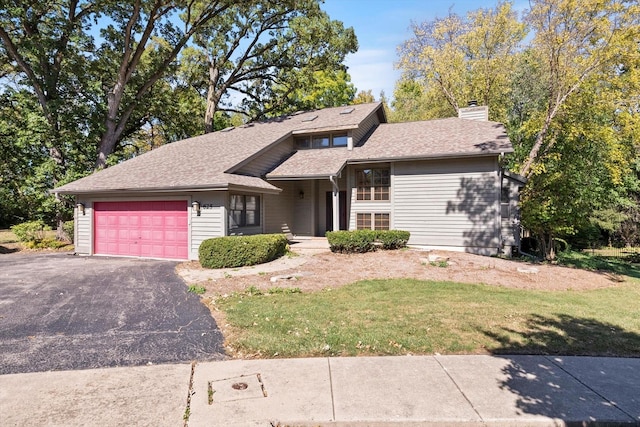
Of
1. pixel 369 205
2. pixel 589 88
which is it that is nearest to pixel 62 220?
pixel 369 205

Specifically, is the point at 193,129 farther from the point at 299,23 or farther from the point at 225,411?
the point at 225,411

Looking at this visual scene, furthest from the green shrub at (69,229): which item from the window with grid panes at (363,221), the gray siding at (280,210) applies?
the window with grid panes at (363,221)

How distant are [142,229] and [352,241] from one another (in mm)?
8131

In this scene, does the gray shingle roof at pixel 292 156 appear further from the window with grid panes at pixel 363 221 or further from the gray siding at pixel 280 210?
the window with grid panes at pixel 363 221

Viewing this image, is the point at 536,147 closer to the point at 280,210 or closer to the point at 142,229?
the point at 280,210

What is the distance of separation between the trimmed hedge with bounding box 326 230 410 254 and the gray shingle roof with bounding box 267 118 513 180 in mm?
2614

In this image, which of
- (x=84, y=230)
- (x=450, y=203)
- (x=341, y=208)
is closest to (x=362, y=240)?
(x=450, y=203)

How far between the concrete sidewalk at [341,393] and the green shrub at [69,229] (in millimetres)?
16536

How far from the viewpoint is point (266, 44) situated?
26.9m

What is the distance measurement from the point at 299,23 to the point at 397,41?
6863mm

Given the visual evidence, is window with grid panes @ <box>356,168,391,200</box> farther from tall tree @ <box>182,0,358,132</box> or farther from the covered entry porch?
tall tree @ <box>182,0,358,132</box>

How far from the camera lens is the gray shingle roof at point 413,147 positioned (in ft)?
45.2

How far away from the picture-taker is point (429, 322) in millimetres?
5812

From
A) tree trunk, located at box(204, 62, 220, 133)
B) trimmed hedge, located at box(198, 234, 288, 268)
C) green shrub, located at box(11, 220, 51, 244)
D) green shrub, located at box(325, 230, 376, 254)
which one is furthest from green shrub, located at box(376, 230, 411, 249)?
tree trunk, located at box(204, 62, 220, 133)
